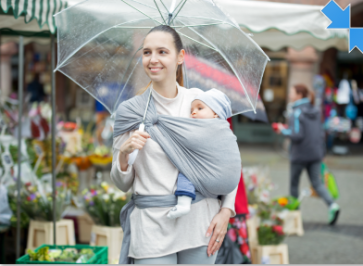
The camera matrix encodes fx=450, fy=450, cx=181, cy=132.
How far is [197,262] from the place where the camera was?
2.04 metres

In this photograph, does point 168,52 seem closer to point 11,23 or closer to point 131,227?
point 131,227

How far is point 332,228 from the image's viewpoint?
19.2 ft

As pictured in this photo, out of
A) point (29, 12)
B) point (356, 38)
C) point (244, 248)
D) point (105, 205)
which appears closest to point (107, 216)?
point (105, 205)

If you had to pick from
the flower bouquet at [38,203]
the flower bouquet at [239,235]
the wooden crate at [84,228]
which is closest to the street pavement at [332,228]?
the flower bouquet at [239,235]

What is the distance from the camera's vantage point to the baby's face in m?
2.02

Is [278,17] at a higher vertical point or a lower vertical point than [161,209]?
higher

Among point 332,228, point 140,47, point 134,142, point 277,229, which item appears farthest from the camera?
point 332,228

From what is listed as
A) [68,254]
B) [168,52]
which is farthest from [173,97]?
[68,254]

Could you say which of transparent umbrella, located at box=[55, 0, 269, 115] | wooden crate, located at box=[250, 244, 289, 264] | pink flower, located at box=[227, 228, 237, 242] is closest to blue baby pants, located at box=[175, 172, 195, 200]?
transparent umbrella, located at box=[55, 0, 269, 115]

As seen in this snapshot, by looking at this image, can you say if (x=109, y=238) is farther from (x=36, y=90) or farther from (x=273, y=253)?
(x=36, y=90)

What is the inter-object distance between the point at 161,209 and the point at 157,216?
0.04m

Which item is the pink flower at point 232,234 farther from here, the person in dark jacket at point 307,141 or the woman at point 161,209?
the person in dark jacket at point 307,141

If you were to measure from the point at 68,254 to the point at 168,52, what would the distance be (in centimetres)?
188

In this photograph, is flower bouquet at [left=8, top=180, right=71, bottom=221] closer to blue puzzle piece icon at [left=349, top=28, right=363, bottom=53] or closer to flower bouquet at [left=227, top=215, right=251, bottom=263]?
flower bouquet at [left=227, top=215, right=251, bottom=263]
